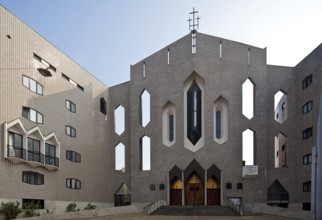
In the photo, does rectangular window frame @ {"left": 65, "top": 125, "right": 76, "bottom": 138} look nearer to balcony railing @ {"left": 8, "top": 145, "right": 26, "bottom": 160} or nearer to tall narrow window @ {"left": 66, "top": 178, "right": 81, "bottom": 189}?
tall narrow window @ {"left": 66, "top": 178, "right": 81, "bottom": 189}

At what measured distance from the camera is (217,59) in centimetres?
3609

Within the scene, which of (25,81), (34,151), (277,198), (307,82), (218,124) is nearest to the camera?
(25,81)

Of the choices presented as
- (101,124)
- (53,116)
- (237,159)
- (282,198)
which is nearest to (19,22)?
(53,116)

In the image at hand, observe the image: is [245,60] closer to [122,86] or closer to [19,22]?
[122,86]

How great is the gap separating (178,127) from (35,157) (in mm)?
16402

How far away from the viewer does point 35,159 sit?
85.8 feet

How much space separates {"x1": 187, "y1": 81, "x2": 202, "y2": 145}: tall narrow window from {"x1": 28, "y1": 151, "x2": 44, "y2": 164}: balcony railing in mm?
16544

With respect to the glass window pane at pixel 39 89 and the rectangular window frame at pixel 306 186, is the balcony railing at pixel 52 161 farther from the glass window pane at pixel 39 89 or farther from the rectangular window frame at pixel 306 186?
the rectangular window frame at pixel 306 186

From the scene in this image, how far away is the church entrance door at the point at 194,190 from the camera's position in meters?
35.2

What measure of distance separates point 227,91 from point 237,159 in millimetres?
7727

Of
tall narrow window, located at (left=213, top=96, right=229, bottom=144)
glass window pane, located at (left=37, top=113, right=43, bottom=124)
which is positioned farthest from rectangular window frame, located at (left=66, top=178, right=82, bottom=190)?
tall narrow window, located at (left=213, top=96, right=229, bottom=144)

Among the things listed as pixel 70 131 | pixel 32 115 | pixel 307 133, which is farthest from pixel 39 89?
pixel 307 133

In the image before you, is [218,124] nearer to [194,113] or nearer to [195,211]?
[194,113]

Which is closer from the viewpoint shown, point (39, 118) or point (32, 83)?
point (32, 83)
